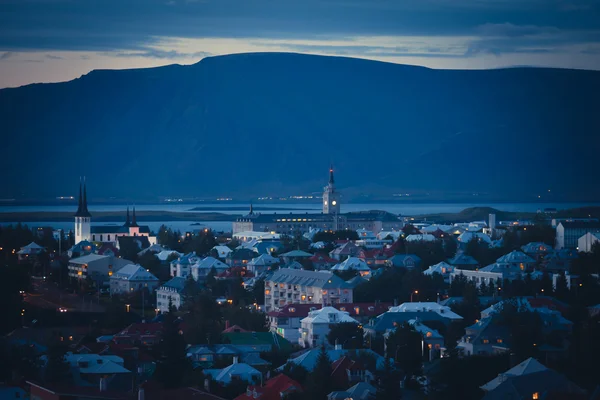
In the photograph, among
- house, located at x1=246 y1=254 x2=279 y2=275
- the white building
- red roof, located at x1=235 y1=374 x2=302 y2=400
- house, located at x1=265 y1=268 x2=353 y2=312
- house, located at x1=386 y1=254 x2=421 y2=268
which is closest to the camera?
red roof, located at x1=235 y1=374 x2=302 y2=400

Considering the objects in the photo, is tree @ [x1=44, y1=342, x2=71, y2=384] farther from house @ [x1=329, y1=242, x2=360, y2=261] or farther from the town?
house @ [x1=329, y1=242, x2=360, y2=261]

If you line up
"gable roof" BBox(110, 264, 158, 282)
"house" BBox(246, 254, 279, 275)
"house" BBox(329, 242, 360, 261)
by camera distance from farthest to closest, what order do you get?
"house" BBox(329, 242, 360, 261), "house" BBox(246, 254, 279, 275), "gable roof" BBox(110, 264, 158, 282)

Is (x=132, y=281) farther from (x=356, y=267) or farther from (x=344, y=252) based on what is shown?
(x=344, y=252)

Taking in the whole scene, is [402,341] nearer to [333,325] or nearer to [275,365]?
[275,365]

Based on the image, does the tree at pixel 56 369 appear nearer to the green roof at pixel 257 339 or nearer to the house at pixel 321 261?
the green roof at pixel 257 339

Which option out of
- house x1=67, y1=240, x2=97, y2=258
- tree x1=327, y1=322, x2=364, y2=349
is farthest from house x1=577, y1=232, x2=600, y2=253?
tree x1=327, y1=322, x2=364, y2=349

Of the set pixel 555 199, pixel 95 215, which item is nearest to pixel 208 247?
pixel 95 215

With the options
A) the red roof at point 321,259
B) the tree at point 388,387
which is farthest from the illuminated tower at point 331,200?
the tree at point 388,387
